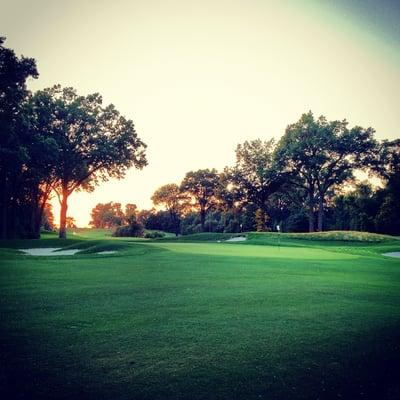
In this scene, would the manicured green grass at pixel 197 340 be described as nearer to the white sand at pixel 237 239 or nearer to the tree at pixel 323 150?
the white sand at pixel 237 239

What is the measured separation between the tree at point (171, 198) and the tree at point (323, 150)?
43.2 m

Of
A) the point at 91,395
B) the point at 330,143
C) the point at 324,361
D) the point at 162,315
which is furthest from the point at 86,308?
the point at 330,143

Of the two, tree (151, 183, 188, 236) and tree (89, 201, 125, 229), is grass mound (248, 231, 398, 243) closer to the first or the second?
tree (151, 183, 188, 236)

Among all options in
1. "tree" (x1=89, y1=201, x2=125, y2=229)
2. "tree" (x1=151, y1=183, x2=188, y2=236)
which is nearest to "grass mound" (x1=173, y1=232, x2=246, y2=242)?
"tree" (x1=151, y1=183, x2=188, y2=236)

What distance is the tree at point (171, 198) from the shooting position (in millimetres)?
90575

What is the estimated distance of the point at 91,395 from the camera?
3.23m

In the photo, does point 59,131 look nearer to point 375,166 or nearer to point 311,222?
point 311,222

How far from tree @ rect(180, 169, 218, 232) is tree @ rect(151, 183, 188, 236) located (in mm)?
4494

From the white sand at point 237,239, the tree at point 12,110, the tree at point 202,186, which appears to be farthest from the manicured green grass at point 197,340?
the tree at point 202,186

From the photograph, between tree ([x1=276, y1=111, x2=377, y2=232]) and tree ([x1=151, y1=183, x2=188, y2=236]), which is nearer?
tree ([x1=276, y1=111, x2=377, y2=232])

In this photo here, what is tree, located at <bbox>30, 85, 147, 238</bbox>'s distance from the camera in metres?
37.7

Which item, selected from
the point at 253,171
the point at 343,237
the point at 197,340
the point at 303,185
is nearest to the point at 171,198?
the point at 253,171

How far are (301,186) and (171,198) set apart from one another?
4628 centimetres

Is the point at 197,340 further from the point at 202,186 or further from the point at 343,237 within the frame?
the point at 202,186
